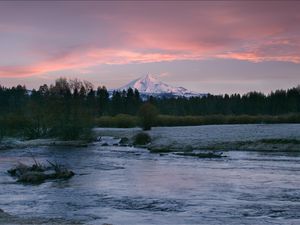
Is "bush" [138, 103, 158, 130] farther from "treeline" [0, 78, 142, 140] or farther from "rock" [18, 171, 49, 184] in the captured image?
"rock" [18, 171, 49, 184]

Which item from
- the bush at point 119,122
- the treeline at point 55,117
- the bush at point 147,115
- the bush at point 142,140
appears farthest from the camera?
the bush at point 119,122

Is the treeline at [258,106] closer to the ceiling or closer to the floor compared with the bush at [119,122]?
closer to the ceiling

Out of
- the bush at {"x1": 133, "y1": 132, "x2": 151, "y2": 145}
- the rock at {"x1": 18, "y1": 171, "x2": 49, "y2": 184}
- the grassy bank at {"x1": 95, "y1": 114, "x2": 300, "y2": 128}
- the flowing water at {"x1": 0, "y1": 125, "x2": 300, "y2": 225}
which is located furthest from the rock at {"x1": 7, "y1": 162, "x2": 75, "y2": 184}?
the grassy bank at {"x1": 95, "y1": 114, "x2": 300, "y2": 128}

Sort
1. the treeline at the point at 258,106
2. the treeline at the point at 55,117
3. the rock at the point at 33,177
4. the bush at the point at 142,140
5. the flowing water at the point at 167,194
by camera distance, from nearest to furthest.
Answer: the flowing water at the point at 167,194 → the rock at the point at 33,177 → the bush at the point at 142,140 → the treeline at the point at 55,117 → the treeline at the point at 258,106

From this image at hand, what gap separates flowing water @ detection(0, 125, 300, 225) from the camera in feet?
69.8

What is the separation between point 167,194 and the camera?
90.0 ft

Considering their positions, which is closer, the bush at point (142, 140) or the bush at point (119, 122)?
the bush at point (142, 140)

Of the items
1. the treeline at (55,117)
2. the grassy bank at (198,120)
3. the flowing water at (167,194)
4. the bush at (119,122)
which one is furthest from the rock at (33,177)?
the bush at (119,122)

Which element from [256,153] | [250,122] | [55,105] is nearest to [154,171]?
[256,153]

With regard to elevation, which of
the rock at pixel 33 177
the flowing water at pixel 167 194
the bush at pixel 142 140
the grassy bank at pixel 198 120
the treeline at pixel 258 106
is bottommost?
the flowing water at pixel 167 194

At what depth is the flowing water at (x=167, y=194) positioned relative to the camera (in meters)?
21.3

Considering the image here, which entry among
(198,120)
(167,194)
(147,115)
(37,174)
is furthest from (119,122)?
(167,194)

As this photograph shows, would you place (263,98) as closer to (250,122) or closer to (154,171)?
(250,122)

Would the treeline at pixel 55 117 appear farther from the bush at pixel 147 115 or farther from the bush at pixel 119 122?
the bush at pixel 119 122
